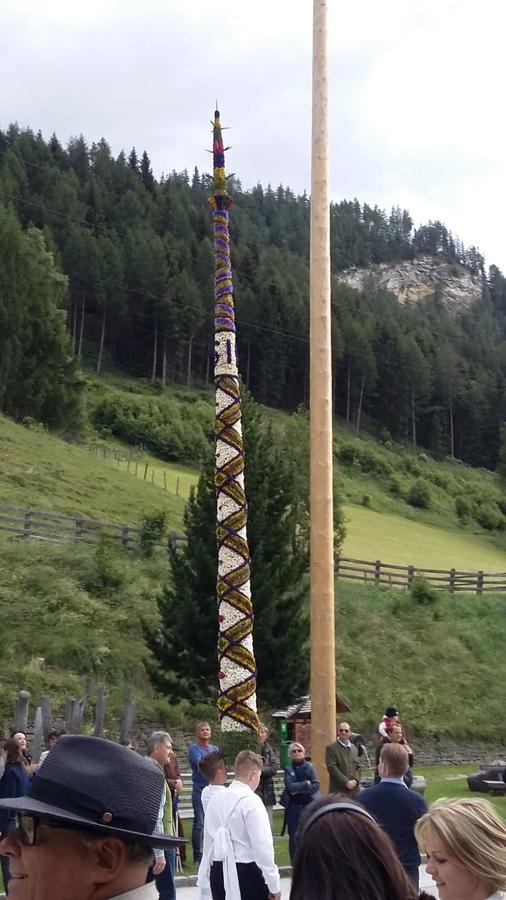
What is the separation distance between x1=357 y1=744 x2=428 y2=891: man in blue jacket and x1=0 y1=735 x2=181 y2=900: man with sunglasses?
4.22m

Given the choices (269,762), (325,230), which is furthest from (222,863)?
(269,762)

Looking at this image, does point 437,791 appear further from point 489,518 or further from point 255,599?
point 489,518

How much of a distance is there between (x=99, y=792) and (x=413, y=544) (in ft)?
179

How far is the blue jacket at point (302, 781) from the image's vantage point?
11.2 meters

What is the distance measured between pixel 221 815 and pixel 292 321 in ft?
320

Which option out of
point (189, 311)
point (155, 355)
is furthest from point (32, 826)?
point (189, 311)

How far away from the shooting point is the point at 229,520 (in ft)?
51.0

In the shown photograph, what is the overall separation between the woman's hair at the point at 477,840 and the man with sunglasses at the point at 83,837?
5.02 ft

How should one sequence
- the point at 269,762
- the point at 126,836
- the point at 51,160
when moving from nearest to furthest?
1. the point at 126,836
2. the point at 269,762
3. the point at 51,160

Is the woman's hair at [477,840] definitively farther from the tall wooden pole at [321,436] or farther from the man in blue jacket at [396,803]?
the tall wooden pole at [321,436]

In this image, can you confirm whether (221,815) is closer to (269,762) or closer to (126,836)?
(126,836)

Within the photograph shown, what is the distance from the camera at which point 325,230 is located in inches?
472

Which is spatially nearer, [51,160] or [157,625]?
[157,625]

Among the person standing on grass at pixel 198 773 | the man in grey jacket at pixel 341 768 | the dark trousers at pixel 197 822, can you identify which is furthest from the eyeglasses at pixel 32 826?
the dark trousers at pixel 197 822
